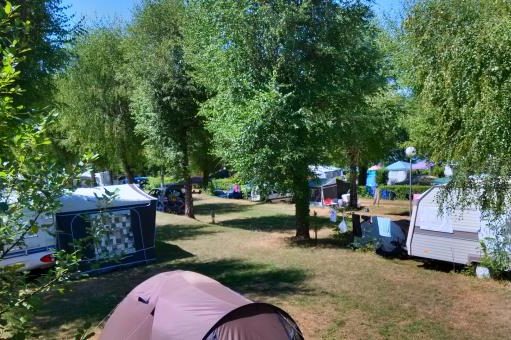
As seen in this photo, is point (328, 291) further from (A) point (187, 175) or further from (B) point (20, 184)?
(A) point (187, 175)

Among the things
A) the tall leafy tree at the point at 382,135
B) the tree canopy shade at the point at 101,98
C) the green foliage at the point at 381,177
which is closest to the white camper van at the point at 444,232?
the tall leafy tree at the point at 382,135

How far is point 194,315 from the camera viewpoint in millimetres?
6012

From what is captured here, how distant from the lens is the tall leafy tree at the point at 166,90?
21188 mm

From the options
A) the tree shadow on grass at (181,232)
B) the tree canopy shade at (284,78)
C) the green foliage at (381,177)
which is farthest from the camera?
the green foliage at (381,177)

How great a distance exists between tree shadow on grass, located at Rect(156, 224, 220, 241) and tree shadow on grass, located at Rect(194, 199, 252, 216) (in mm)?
5152

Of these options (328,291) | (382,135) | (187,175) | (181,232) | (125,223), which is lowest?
(328,291)

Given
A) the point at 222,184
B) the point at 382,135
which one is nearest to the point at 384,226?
the point at 382,135

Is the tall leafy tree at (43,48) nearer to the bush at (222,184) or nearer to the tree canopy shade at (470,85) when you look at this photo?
the tree canopy shade at (470,85)

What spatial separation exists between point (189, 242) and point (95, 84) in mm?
13069

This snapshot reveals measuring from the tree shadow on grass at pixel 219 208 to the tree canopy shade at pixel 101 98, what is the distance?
539 cm

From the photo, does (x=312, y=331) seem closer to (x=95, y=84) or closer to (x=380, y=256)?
(x=380, y=256)

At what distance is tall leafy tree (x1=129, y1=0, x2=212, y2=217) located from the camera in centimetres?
2119

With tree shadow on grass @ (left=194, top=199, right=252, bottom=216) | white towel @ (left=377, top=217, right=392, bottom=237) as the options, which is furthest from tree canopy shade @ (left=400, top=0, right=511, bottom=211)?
tree shadow on grass @ (left=194, top=199, right=252, bottom=216)

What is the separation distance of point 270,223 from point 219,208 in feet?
27.4
